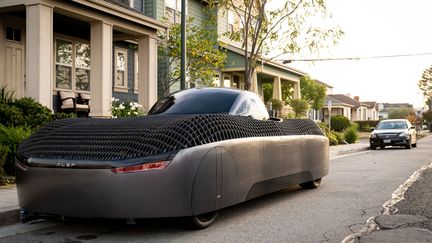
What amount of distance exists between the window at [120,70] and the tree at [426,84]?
2884 inches

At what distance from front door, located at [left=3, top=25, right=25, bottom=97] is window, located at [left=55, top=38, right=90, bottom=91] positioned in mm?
1460

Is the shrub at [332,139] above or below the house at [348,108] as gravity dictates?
below

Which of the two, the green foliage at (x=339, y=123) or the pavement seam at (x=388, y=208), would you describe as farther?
the green foliage at (x=339, y=123)

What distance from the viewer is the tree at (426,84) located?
8238 centimetres

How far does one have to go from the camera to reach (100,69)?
14195 millimetres

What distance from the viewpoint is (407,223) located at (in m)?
5.92

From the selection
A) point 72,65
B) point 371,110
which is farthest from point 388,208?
point 371,110

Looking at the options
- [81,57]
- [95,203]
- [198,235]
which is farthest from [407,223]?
[81,57]

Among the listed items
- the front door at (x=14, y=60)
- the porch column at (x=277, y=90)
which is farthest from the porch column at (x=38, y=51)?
the porch column at (x=277, y=90)

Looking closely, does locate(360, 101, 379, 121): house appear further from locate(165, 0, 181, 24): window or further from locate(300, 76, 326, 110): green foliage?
locate(165, 0, 181, 24): window

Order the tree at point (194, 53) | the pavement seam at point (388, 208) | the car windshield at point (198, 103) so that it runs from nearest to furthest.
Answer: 1. the pavement seam at point (388, 208)
2. the car windshield at point (198, 103)
3. the tree at point (194, 53)

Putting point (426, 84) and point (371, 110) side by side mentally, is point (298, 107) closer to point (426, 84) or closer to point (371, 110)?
point (426, 84)

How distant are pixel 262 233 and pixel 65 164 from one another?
227 cm

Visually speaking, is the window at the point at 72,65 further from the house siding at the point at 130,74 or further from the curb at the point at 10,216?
the curb at the point at 10,216
